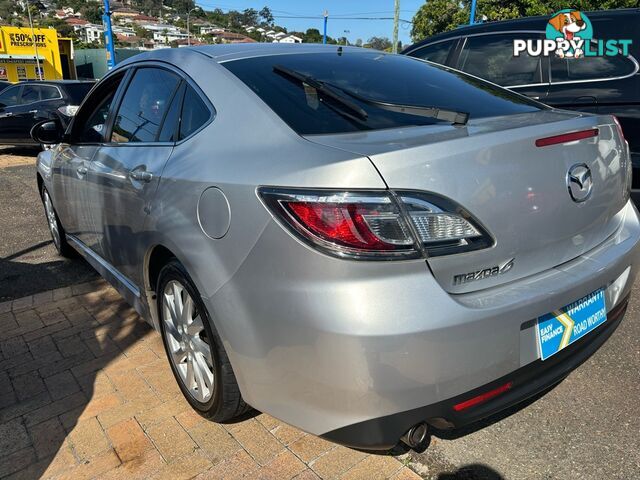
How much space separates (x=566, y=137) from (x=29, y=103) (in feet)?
37.6

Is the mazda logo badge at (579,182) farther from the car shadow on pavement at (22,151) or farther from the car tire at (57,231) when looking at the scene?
the car shadow on pavement at (22,151)

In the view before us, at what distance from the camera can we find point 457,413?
164 cm

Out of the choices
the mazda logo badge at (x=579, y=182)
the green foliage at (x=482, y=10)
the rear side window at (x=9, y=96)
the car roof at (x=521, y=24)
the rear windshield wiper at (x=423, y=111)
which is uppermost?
the green foliage at (x=482, y=10)

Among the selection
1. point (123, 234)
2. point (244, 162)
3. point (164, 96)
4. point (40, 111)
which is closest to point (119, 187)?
point (123, 234)

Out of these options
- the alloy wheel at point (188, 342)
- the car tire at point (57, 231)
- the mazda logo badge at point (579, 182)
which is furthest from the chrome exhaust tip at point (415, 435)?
the car tire at point (57, 231)

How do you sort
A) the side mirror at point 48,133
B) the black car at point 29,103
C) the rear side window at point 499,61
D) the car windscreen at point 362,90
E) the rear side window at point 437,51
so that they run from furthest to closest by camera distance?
the black car at point 29,103 → the rear side window at point 437,51 → the rear side window at point 499,61 → the side mirror at point 48,133 → the car windscreen at point 362,90

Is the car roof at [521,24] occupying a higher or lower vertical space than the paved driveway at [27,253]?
higher

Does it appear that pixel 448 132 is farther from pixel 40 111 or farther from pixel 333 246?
pixel 40 111

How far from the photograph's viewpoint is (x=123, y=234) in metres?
2.68

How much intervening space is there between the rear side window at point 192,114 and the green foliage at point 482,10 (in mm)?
21389

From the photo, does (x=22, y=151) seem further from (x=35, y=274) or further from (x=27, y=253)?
(x=35, y=274)

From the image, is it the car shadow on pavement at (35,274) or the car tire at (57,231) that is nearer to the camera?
the car shadow on pavement at (35,274)

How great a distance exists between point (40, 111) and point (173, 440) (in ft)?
33.4

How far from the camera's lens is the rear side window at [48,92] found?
35.2 ft
